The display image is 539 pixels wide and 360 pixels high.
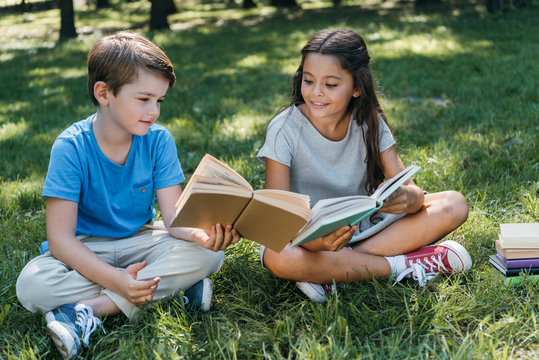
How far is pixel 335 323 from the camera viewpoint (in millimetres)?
2033

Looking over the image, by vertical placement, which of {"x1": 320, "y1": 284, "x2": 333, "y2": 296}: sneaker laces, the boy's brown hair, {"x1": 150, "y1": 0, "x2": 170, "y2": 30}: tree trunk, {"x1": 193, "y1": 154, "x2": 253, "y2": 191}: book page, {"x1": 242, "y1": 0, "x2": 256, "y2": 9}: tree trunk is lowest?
{"x1": 242, "y1": 0, "x2": 256, "y2": 9}: tree trunk

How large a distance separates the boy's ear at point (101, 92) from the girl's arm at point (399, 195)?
1212 mm

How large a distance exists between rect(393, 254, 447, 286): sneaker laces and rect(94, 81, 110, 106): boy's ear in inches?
56.3

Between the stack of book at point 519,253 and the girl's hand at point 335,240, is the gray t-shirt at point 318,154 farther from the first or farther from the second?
the stack of book at point 519,253

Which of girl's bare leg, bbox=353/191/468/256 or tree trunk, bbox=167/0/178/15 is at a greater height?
girl's bare leg, bbox=353/191/468/256

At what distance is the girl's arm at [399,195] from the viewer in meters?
2.34

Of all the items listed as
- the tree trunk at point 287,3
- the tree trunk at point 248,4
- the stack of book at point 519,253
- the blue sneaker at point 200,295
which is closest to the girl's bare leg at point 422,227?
the stack of book at point 519,253

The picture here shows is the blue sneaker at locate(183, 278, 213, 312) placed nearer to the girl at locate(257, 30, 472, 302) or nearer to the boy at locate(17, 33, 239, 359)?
the boy at locate(17, 33, 239, 359)

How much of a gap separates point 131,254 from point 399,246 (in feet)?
3.93

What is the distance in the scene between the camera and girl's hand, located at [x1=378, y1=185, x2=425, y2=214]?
2330 millimetres

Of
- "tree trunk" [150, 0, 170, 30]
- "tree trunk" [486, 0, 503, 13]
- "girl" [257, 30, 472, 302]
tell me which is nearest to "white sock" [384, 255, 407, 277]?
"girl" [257, 30, 472, 302]

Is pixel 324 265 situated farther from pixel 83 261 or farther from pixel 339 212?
pixel 83 261

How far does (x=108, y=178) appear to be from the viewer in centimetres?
241

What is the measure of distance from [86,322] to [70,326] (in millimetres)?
73
